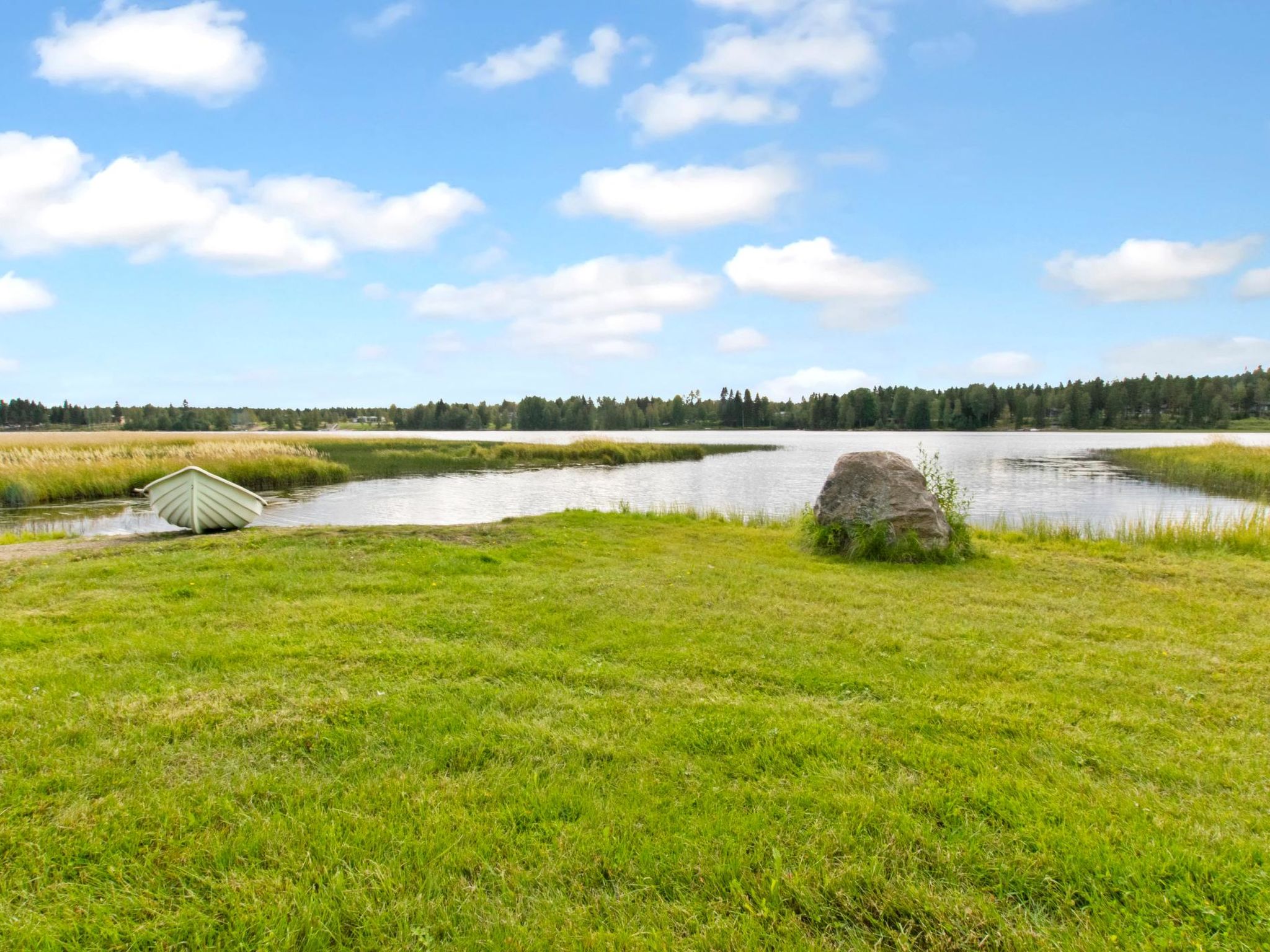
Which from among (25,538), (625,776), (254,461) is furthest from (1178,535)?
(254,461)

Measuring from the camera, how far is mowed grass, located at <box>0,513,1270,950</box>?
2689 millimetres

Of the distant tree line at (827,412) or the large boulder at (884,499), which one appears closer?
the large boulder at (884,499)

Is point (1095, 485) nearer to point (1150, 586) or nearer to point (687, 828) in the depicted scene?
point (1150, 586)

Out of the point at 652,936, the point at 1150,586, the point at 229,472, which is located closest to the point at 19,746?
the point at 652,936

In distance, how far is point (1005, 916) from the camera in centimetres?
267

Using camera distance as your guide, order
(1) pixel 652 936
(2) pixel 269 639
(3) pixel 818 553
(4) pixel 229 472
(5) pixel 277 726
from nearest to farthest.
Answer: (1) pixel 652 936, (5) pixel 277 726, (2) pixel 269 639, (3) pixel 818 553, (4) pixel 229 472

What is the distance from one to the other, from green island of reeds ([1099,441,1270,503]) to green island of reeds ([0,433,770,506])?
1295 inches

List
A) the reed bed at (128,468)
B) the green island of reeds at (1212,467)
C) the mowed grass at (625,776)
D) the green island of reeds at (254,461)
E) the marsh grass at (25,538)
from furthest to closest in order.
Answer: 1. the green island of reeds at (1212,467)
2. the green island of reeds at (254,461)
3. the reed bed at (128,468)
4. the marsh grass at (25,538)
5. the mowed grass at (625,776)

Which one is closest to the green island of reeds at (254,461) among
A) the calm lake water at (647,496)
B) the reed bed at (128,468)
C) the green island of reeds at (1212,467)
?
the reed bed at (128,468)

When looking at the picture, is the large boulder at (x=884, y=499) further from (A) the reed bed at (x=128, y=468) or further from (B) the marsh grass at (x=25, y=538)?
(A) the reed bed at (x=128, y=468)

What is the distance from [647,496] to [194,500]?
17.0m

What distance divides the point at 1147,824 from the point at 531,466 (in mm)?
42688

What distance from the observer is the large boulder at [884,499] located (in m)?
11.4

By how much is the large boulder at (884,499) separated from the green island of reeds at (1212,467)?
22.6m
